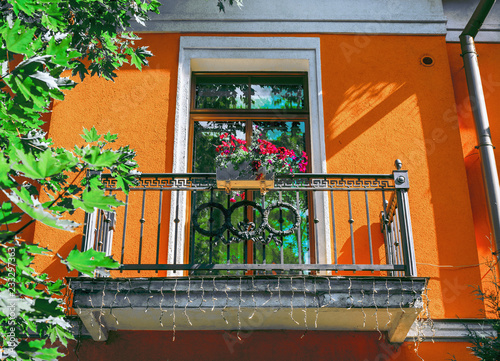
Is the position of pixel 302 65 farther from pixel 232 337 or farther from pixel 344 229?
pixel 232 337

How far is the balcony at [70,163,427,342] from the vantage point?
532 cm

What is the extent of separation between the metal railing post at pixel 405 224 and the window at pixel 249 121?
1556 mm

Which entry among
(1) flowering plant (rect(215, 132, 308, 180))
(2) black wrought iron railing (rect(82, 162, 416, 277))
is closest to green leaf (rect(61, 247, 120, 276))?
(2) black wrought iron railing (rect(82, 162, 416, 277))

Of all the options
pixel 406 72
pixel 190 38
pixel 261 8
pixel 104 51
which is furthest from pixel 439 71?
pixel 104 51

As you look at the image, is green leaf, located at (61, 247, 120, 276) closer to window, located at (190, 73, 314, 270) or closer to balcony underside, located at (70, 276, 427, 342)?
balcony underside, located at (70, 276, 427, 342)

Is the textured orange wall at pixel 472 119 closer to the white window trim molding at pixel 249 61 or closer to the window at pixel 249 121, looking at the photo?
the white window trim molding at pixel 249 61

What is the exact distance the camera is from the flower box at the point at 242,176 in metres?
5.77

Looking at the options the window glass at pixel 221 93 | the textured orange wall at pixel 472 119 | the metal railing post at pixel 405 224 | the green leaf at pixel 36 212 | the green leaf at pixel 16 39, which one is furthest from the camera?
the window glass at pixel 221 93

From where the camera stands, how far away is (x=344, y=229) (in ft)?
22.1

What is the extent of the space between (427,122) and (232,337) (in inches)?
138

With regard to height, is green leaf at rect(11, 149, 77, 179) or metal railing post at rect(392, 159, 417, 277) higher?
metal railing post at rect(392, 159, 417, 277)

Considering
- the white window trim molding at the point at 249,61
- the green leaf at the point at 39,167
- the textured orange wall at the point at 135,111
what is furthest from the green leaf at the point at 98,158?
the white window trim molding at the point at 249,61

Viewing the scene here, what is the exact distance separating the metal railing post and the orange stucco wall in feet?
3.55

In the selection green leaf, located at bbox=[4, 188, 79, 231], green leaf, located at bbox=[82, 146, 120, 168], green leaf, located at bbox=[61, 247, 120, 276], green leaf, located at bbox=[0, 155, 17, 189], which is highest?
green leaf, located at bbox=[82, 146, 120, 168]
